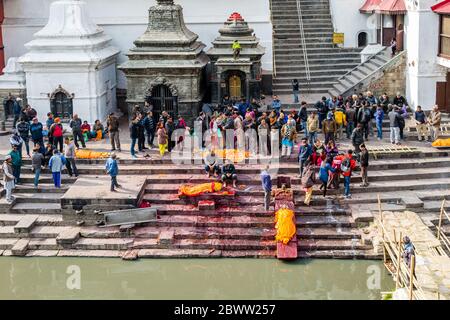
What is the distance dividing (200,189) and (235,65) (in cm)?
621

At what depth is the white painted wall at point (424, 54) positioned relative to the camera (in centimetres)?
1988

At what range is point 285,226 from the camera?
46.3 ft

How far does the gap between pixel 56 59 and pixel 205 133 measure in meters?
5.21

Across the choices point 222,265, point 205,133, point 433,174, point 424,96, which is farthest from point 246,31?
point 222,265

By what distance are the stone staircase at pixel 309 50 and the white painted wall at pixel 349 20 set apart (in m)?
0.32

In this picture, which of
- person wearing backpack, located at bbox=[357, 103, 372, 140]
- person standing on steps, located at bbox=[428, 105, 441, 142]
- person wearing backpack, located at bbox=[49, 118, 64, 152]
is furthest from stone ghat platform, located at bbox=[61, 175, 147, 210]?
person standing on steps, located at bbox=[428, 105, 441, 142]

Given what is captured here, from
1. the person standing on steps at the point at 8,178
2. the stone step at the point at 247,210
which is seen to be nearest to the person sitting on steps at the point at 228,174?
the stone step at the point at 247,210

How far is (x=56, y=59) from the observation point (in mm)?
20078

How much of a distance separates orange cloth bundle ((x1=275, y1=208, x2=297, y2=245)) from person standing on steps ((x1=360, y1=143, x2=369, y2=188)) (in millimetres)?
2229

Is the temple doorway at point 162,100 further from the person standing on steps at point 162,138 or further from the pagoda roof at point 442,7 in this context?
the pagoda roof at point 442,7

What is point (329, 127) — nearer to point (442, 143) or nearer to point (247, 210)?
point (442, 143)

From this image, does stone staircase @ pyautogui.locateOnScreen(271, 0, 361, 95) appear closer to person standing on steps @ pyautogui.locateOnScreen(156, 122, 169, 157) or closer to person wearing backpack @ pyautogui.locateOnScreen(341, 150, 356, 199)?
person standing on steps @ pyautogui.locateOnScreen(156, 122, 169, 157)

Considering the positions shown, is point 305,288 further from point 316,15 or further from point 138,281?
point 316,15

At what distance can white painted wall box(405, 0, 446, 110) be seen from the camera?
19.9 metres
